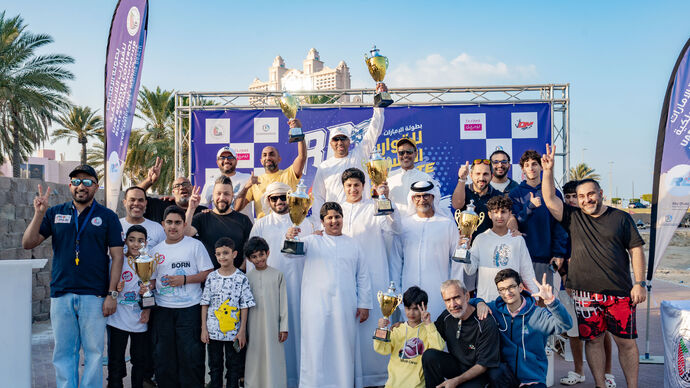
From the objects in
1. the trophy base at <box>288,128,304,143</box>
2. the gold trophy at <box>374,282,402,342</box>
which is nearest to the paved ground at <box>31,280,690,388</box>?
the gold trophy at <box>374,282,402,342</box>

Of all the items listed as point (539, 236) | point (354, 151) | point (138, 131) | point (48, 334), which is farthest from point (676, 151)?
point (138, 131)

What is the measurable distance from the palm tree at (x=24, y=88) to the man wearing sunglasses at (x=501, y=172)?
16.6 m

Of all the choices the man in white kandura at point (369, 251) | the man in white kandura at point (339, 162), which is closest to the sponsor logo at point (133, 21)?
the man in white kandura at point (339, 162)

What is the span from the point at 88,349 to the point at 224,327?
3.60 feet

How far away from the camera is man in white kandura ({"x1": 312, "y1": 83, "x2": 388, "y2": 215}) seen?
526 cm

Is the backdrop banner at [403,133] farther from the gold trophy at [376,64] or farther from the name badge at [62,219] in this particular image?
the name badge at [62,219]

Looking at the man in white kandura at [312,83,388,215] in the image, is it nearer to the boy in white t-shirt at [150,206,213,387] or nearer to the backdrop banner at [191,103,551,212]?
the boy in white t-shirt at [150,206,213,387]

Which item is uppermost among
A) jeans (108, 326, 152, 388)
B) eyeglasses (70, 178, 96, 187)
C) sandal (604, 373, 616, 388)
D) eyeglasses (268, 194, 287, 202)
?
eyeglasses (70, 178, 96, 187)

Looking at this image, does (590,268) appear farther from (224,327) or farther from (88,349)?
(88,349)

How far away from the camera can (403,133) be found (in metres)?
8.32

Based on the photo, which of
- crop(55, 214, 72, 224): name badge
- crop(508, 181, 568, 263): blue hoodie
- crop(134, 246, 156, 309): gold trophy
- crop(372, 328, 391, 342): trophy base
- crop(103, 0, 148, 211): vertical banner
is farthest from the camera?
crop(103, 0, 148, 211): vertical banner

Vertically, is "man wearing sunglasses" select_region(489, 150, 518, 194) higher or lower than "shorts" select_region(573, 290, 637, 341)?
higher

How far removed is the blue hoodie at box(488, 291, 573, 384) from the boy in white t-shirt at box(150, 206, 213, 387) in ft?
8.11

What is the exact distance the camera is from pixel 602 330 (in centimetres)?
440
